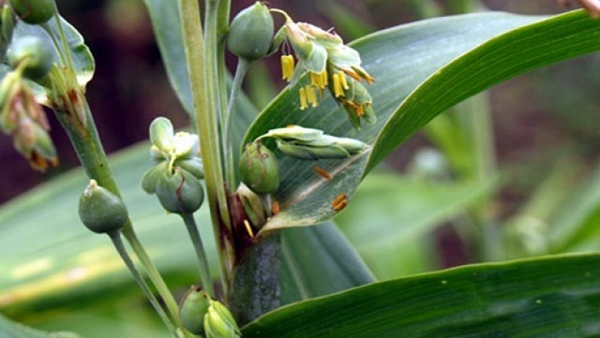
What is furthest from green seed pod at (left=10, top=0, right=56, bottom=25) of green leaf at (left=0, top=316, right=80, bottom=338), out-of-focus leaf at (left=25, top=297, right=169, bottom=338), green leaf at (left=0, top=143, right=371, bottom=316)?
out-of-focus leaf at (left=25, top=297, right=169, bottom=338)

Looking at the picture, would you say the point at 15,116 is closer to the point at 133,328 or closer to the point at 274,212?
the point at 274,212

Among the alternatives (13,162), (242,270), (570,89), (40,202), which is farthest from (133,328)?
(570,89)

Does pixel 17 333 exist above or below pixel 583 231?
above

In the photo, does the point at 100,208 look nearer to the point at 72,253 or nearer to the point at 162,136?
the point at 162,136

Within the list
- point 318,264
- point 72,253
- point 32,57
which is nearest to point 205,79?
point 32,57

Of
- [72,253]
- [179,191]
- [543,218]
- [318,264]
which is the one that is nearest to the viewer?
[179,191]
